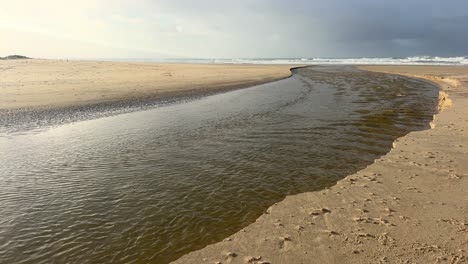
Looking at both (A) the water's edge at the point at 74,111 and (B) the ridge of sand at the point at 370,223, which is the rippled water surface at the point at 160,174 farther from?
(A) the water's edge at the point at 74,111

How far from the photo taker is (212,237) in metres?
5.82

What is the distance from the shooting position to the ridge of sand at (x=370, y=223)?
4.95m

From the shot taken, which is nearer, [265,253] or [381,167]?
[265,253]

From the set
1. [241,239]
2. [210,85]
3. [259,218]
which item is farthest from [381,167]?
[210,85]

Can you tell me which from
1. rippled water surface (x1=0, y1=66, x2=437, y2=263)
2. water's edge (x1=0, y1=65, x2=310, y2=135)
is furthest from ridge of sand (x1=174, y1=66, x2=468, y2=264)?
water's edge (x1=0, y1=65, x2=310, y2=135)

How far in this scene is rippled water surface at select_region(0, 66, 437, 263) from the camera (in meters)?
5.79

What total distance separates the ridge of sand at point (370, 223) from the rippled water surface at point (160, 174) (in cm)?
59

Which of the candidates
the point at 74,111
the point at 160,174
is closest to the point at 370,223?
the point at 160,174

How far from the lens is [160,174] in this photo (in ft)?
29.3

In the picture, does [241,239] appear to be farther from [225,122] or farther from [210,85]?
[210,85]

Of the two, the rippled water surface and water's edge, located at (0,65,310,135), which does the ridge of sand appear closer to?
the rippled water surface

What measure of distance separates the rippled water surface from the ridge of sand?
1.95 ft

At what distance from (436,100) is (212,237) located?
77.3 ft

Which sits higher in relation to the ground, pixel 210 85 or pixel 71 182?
pixel 210 85
